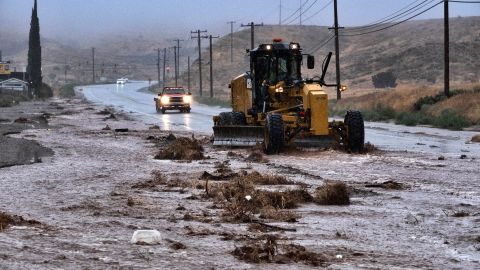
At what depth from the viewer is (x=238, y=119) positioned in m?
23.4

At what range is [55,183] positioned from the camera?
13.8 meters

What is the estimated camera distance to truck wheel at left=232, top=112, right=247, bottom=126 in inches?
921

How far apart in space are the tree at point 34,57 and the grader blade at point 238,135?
78933mm

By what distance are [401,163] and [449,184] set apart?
386 cm

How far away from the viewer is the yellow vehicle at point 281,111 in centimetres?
1919

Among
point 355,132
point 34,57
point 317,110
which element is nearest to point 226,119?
point 317,110

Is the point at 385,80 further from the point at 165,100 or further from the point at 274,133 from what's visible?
the point at 274,133

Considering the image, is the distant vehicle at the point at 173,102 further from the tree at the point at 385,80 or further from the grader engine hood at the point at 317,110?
the tree at the point at 385,80

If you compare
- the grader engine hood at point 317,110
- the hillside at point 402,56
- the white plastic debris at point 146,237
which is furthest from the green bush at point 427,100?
the hillside at point 402,56

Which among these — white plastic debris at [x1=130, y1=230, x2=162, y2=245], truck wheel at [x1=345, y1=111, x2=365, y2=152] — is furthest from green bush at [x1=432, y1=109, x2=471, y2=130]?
white plastic debris at [x1=130, y1=230, x2=162, y2=245]

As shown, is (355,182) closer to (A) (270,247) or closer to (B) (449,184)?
(B) (449,184)

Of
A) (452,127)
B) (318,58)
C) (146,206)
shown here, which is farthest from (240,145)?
(318,58)

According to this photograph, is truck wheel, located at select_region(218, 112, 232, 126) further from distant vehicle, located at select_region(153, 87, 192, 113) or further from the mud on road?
distant vehicle, located at select_region(153, 87, 192, 113)

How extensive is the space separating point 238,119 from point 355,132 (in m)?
4.95
